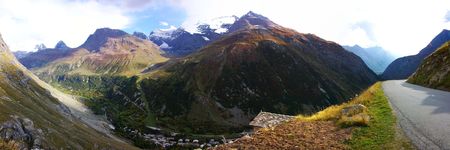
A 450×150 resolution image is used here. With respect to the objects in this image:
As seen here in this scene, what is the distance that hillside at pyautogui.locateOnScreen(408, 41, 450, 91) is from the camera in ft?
174

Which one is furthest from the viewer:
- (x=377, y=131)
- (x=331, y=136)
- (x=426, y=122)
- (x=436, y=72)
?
(x=436, y=72)

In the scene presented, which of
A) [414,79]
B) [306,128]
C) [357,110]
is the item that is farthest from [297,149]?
[414,79]

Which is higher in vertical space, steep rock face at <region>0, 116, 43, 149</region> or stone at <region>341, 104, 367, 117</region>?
stone at <region>341, 104, 367, 117</region>

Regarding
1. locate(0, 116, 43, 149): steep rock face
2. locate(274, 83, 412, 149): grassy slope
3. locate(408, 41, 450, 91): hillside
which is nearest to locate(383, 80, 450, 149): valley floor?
locate(274, 83, 412, 149): grassy slope

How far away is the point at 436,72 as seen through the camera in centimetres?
5928

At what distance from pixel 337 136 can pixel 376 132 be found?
2.05 m

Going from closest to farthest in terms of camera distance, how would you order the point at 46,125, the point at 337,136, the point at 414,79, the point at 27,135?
the point at 337,136 < the point at 414,79 < the point at 27,135 < the point at 46,125

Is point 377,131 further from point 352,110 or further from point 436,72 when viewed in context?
point 436,72

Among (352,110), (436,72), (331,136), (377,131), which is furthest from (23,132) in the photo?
(377,131)

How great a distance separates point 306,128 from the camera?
24.0m

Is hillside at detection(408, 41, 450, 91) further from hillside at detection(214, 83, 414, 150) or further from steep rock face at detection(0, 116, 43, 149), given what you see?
steep rock face at detection(0, 116, 43, 149)

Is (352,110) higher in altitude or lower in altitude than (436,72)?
lower

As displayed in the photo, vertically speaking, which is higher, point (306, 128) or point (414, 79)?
point (414, 79)

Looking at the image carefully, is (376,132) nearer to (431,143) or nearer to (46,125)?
(431,143)
